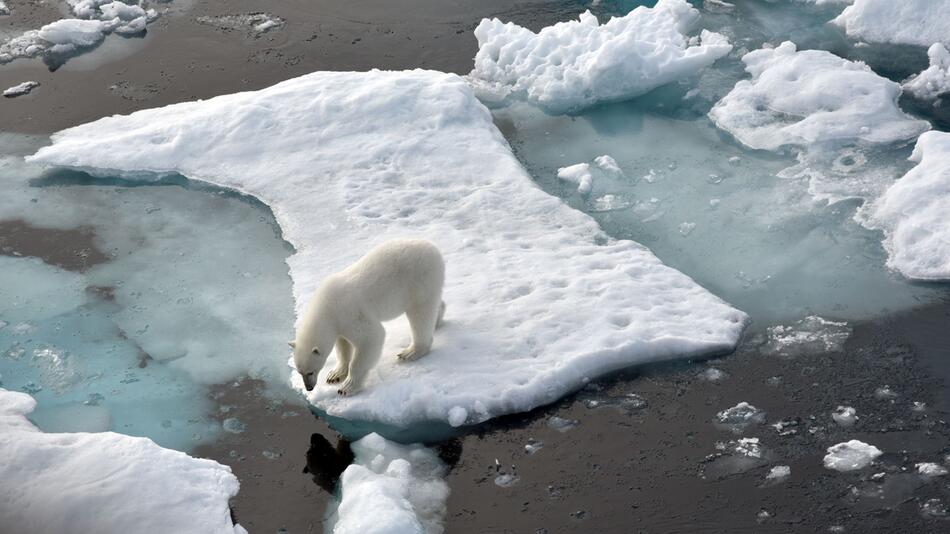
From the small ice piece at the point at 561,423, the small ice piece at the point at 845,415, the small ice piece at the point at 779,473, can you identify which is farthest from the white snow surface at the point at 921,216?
the small ice piece at the point at 561,423

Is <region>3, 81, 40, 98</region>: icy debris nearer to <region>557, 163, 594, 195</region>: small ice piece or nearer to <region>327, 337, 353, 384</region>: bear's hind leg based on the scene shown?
<region>557, 163, 594, 195</region>: small ice piece

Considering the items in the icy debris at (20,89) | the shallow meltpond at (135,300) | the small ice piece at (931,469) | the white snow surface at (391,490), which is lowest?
the icy debris at (20,89)

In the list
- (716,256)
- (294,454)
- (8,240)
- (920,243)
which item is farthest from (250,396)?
(920,243)

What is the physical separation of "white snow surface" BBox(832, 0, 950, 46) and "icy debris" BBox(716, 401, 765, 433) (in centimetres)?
704

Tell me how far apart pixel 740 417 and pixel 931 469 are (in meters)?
1.15

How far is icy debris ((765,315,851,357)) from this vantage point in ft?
23.1

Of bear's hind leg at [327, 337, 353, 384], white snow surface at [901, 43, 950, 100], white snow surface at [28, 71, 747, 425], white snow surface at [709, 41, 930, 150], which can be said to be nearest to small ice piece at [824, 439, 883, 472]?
white snow surface at [28, 71, 747, 425]

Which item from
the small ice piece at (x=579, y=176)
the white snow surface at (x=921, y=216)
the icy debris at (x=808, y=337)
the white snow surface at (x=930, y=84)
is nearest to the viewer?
the icy debris at (x=808, y=337)

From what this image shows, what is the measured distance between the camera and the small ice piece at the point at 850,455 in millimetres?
6043

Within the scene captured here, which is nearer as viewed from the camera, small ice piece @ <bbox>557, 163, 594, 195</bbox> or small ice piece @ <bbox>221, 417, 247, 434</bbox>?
small ice piece @ <bbox>221, 417, 247, 434</bbox>

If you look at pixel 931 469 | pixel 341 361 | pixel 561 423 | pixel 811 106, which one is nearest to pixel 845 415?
pixel 931 469

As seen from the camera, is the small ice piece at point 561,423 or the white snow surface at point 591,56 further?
the white snow surface at point 591,56

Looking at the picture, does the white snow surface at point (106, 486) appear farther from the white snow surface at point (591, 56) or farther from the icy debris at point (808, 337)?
the white snow surface at point (591, 56)

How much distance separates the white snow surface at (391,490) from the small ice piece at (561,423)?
0.79 meters
